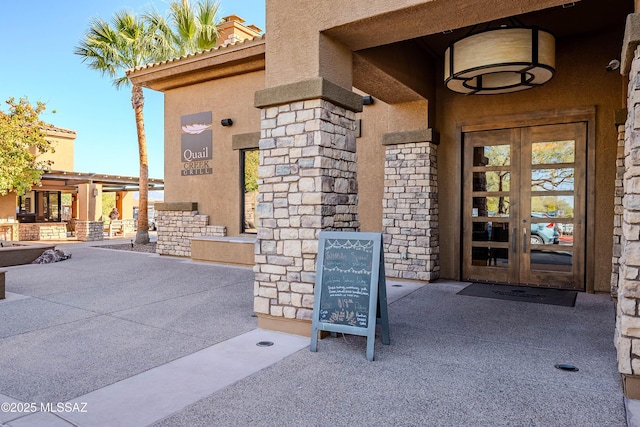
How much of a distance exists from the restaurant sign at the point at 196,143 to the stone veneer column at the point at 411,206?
17.6 feet

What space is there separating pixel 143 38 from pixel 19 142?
18.2ft

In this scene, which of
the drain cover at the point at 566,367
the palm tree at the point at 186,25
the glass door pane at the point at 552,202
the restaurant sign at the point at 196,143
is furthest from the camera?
the palm tree at the point at 186,25

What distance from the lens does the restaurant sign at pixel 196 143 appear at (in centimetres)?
1130

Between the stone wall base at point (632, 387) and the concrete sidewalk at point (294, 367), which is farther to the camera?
the stone wall base at point (632, 387)

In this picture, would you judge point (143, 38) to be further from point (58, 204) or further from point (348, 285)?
point (348, 285)

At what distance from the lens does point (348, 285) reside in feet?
13.8

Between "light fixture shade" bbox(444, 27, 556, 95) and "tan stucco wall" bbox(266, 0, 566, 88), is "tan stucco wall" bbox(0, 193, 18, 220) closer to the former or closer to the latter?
"tan stucco wall" bbox(266, 0, 566, 88)

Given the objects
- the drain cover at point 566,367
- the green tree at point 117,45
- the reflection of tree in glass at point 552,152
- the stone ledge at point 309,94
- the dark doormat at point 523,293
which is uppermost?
the green tree at point 117,45

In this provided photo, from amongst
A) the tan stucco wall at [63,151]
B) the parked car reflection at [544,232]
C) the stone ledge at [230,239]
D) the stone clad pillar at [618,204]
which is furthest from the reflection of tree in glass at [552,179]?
the tan stucco wall at [63,151]

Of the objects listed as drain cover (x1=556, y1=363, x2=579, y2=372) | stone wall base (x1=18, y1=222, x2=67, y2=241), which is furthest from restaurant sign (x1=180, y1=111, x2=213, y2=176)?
stone wall base (x1=18, y1=222, x2=67, y2=241)

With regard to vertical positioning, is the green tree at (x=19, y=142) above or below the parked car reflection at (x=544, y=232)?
above

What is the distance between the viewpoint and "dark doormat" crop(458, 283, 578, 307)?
634cm

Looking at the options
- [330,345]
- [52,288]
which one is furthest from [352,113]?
[52,288]

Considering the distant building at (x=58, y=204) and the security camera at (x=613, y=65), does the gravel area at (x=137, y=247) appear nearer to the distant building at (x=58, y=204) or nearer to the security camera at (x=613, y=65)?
the distant building at (x=58, y=204)
